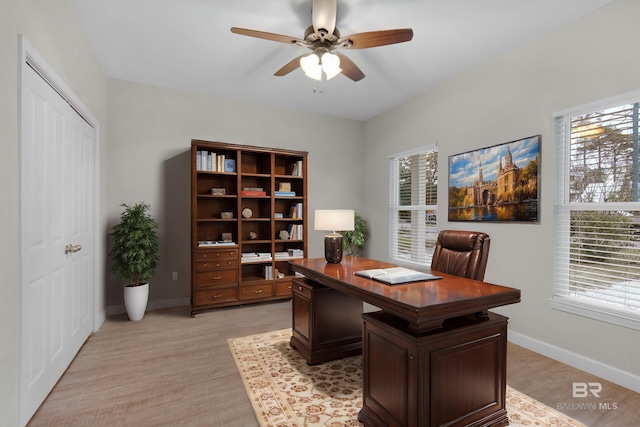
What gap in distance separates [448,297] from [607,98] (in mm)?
2169

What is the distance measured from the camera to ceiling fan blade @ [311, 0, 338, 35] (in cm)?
222

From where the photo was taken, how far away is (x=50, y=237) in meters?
2.16

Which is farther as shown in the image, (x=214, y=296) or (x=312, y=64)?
(x=214, y=296)

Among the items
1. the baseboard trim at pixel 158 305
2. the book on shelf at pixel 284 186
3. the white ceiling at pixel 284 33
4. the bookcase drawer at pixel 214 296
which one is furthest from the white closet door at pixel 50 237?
the book on shelf at pixel 284 186

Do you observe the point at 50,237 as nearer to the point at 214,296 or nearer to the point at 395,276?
the point at 214,296

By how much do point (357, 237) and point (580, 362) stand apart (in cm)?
305

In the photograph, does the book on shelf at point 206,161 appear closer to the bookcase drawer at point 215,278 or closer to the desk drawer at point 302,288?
the bookcase drawer at point 215,278

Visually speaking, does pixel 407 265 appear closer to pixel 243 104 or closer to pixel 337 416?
pixel 337 416

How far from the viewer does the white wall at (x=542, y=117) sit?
2328mm

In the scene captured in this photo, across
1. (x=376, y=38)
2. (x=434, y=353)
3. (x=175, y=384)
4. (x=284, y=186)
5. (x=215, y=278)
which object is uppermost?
(x=376, y=38)

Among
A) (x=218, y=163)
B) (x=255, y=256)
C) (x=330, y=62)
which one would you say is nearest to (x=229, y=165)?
(x=218, y=163)

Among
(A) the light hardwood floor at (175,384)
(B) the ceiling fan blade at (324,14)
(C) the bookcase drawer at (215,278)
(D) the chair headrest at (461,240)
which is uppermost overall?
(B) the ceiling fan blade at (324,14)

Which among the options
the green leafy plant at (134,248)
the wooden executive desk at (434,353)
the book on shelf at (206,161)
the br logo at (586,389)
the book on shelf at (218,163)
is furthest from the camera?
the book on shelf at (218,163)

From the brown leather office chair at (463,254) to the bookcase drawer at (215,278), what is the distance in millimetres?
2488
